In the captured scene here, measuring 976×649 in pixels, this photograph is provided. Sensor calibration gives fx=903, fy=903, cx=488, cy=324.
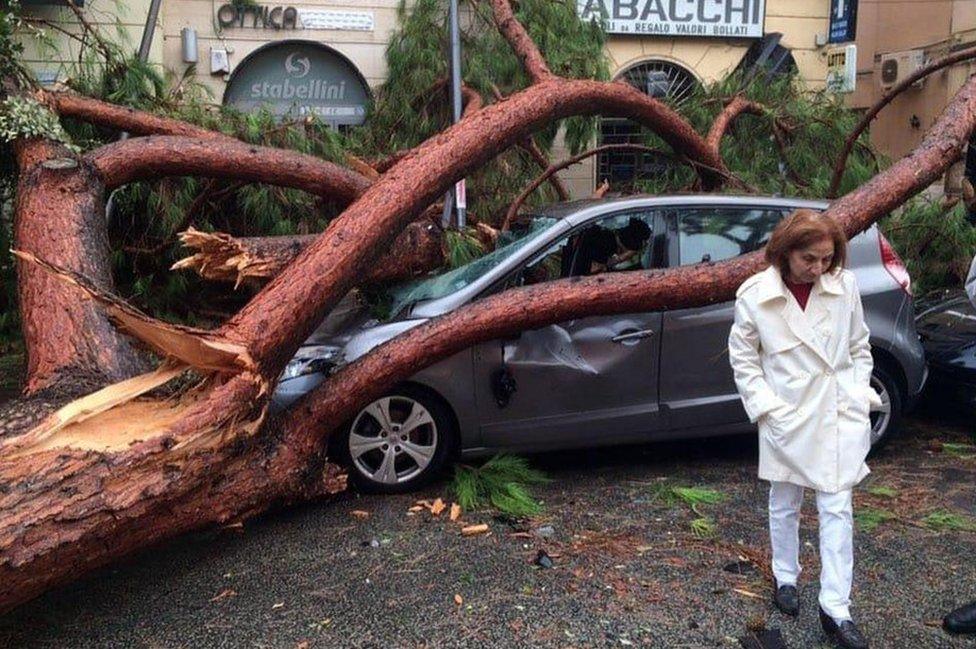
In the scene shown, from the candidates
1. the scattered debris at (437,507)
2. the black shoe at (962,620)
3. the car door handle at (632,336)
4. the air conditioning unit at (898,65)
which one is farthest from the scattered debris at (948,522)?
the air conditioning unit at (898,65)

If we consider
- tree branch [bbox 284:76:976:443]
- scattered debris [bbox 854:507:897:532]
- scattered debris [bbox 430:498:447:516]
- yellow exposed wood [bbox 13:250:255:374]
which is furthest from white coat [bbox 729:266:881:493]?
yellow exposed wood [bbox 13:250:255:374]

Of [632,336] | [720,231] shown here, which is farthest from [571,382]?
[720,231]

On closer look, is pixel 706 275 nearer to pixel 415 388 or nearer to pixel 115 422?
pixel 415 388

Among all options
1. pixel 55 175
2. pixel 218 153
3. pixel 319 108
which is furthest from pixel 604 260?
pixel 319 108

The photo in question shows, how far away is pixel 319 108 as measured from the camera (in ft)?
38.4

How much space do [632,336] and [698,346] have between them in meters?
0.41

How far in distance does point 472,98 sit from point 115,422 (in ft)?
19.7

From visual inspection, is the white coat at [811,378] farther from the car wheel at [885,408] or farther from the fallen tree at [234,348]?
the car wheel at [885,408]

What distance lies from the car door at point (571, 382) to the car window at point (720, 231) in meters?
0.53

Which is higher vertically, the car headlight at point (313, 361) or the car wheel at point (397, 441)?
the car headlight at point (313, 361)

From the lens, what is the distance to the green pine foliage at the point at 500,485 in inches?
186

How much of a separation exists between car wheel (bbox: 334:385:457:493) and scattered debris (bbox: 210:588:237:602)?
3.68ft

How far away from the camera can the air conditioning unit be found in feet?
47.7

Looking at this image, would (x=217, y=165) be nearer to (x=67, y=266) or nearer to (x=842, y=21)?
(x=67, y=266)
